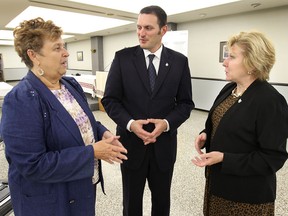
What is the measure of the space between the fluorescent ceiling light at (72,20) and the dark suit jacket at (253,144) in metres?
5.50

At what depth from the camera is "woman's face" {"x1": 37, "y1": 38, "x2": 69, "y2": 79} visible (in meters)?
1.11

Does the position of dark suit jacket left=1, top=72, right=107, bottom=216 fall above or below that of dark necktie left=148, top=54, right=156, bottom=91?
below

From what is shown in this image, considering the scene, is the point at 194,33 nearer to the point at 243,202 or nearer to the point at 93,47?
the point at 93,47

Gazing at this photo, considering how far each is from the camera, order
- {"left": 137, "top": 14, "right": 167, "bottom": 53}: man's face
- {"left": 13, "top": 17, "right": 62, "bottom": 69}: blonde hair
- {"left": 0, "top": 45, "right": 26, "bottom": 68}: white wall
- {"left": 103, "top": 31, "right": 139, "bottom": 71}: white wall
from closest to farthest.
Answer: {"left": 13, "top": 17, "right": 62, "bottom": 69}: blonde hair < {"left": 137, "top": 14, "right": 167, "bottom": 53}: man's face < {"left": 103, "top": 31, "right": 139, "bottom": 71}: white wall < {"left": 0, "top": 45, "right": 26, "bottom": 68}: white wall

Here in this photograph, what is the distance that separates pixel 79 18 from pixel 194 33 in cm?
346

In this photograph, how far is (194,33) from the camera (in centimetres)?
675

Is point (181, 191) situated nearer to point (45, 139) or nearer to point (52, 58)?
point (45, 139)

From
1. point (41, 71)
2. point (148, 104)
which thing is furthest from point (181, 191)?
point (41, 71)

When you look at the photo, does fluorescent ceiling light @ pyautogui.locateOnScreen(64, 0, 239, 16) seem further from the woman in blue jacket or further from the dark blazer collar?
the woman in blue jacket

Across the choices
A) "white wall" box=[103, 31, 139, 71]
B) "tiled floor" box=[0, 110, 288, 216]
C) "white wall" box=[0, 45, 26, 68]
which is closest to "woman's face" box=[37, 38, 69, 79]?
"tiled floor" box=[0, 110, 288, 216]

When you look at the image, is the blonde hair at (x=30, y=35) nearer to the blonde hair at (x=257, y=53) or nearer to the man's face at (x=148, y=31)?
the man's face at (x=148, y=31)

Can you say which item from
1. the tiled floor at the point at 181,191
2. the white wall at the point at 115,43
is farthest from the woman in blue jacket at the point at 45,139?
the white wall at the point at 115,43

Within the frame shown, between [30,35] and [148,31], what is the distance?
29.4 inches

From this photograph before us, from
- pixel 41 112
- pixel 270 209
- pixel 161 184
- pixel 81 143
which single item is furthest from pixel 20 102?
pixel 270 209
